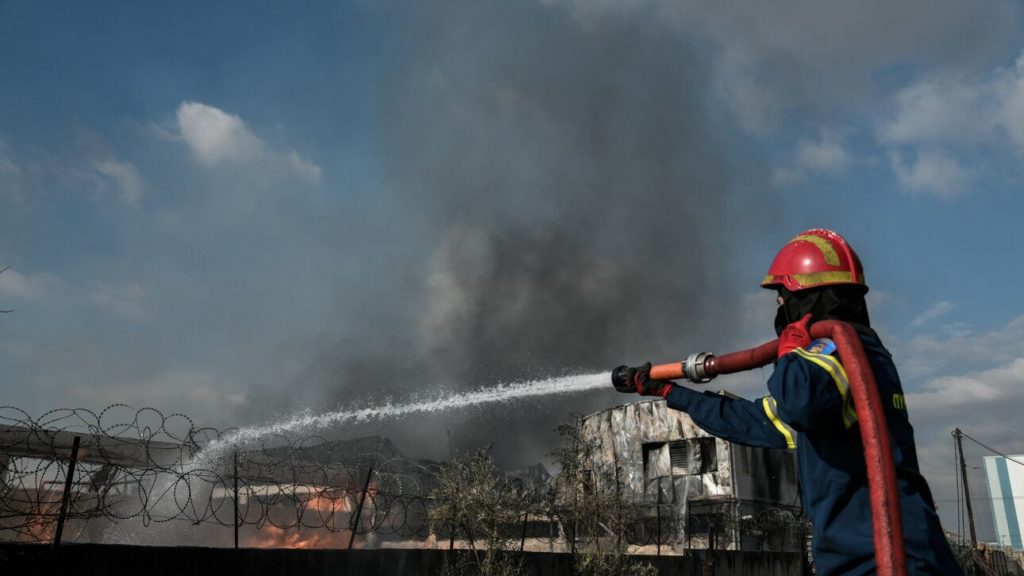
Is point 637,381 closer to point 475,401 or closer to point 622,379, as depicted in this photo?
point 622,379

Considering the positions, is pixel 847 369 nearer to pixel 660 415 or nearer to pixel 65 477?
pixel 65 477

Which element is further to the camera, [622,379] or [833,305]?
[622,379]

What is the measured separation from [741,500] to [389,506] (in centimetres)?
2048

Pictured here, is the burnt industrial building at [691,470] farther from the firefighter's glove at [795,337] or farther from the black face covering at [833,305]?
the firefighter's glove at [795,337]

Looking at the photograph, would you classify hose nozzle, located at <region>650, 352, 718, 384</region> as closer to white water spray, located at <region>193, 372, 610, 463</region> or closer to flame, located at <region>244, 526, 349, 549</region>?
white water spray, located at <region>193, 372, 610, 463</region>

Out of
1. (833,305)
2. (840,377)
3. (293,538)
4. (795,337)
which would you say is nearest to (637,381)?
(795,337)

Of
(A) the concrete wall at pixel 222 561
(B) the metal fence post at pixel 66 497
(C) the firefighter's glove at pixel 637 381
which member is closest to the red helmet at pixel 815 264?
(C) the firefighter's glove at pixel 637 381

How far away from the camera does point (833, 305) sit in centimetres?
336

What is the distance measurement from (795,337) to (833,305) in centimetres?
32

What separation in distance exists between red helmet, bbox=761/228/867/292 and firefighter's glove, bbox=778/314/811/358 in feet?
0.79

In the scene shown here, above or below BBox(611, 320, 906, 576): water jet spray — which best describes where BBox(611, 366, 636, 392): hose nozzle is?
above

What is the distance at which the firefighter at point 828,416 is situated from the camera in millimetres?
2836

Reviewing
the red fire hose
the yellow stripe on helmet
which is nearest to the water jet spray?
the red fire hose

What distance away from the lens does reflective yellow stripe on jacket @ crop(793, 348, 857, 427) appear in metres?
2.86
